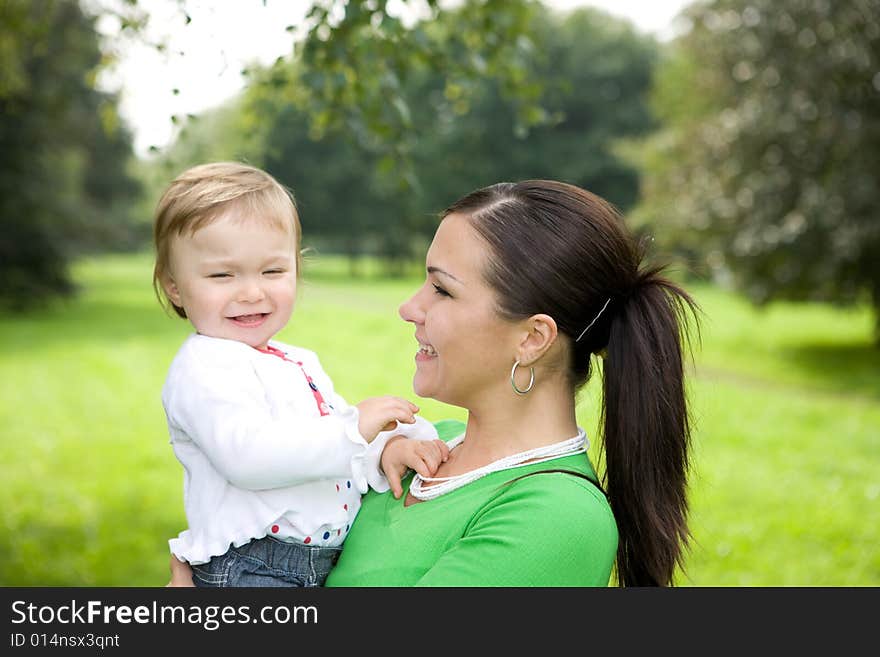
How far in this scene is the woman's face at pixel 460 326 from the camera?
2008 millimetres

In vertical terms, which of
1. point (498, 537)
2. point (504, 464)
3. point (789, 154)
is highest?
point (789, 154)

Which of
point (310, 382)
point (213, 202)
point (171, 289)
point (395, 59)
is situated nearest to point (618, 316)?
point (310, 382)

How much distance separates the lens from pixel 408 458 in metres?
2.17

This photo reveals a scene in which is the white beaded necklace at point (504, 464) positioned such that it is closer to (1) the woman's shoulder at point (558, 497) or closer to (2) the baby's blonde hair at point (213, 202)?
(1) the woman's shoulder at point (558, 497)

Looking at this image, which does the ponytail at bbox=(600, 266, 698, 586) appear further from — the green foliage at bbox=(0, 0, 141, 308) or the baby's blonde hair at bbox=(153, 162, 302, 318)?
the green foliage at bbox=(0, 0, 141, 308)

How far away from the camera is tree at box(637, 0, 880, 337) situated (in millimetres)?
13711

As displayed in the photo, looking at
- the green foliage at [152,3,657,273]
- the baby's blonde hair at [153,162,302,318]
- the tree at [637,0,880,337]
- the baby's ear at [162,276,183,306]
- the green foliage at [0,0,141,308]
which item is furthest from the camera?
the green foliage at [152,3,657,273]

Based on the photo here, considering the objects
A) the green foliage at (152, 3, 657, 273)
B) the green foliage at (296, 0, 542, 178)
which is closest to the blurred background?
the green foliage at (296, 0, 542, 178)

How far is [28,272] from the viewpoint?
2317 centimetres

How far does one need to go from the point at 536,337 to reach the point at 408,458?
0.42 m

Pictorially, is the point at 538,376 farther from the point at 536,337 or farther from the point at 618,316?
the point at 618,316

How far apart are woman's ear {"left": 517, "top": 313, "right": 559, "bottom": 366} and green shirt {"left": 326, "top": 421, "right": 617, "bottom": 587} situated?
238 millimetres

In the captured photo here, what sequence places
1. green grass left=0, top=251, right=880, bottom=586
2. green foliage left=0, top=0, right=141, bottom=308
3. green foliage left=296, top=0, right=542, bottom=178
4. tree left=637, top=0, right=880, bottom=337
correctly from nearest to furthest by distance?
green foliage left=296, top=0, right=542, bottom=178, green grass left=0, top=251, right=880, bottom=586, tree left=637, top=0, right=880, bottom=337, green foliage left=0, top=0, right=141, bottom=308
